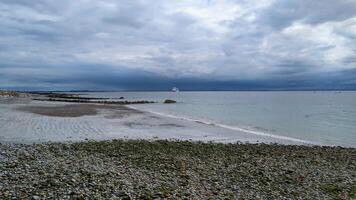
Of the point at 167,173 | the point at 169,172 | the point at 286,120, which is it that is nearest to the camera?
the point at 167,173

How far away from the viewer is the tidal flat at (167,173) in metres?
7.86

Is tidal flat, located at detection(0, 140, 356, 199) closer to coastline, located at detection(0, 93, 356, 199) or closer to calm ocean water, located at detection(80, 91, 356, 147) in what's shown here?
coastline, located at detection(0, 93, 356, 199)

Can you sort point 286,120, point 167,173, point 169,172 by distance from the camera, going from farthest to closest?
point 286,120 → point 169,172 → point 167,173

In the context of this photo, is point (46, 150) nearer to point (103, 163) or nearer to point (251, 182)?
point (103, 163)

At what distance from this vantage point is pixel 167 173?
10.3 m

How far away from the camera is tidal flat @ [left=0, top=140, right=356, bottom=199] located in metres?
7.86

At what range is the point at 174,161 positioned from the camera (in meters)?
12.3

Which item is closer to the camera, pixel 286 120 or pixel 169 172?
pixel 169 172

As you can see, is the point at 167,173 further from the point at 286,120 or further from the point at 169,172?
the point at 286,120

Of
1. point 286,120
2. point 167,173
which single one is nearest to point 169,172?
point 167,173

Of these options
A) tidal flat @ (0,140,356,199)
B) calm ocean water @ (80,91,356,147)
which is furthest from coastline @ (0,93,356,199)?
calm ocean water @ (80,91,356,147)

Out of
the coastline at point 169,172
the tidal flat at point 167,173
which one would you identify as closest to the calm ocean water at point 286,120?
the coastline at point 169,172

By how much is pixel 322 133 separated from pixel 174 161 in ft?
69.3

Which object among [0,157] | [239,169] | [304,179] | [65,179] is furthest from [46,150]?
[304,179]
